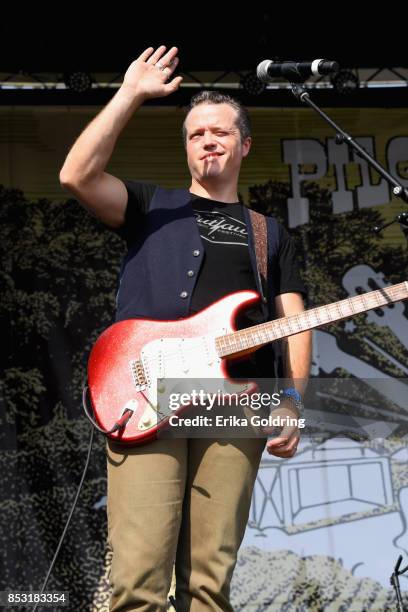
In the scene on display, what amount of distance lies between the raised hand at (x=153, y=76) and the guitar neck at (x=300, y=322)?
82 centimetres

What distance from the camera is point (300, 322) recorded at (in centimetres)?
268

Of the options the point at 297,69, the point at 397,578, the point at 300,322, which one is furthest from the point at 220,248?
the point at 397,578

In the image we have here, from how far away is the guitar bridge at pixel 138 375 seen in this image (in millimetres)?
2641

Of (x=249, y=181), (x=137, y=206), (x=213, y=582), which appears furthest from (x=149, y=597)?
(x=249, y=181)

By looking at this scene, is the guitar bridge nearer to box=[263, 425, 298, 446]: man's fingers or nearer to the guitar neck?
the guitar neck

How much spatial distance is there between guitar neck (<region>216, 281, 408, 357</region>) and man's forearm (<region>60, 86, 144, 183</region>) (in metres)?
0.68

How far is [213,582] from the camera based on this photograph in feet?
8.16

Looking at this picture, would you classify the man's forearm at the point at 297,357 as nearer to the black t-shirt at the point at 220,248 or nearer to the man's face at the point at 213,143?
the black t-shirt at the point at 220,248

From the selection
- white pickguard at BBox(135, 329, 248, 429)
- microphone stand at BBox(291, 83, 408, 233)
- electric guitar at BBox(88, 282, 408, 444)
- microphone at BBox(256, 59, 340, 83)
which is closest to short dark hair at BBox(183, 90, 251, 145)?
microphone at BBox(256, 59, 340, 83)

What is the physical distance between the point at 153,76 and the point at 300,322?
930 millimetres

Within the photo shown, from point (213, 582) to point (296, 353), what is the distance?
827mm

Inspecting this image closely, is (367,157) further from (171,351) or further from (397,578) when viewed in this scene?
(397,578)

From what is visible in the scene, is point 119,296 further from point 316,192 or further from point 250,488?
point 316,192

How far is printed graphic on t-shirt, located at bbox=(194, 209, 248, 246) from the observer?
287 cm
